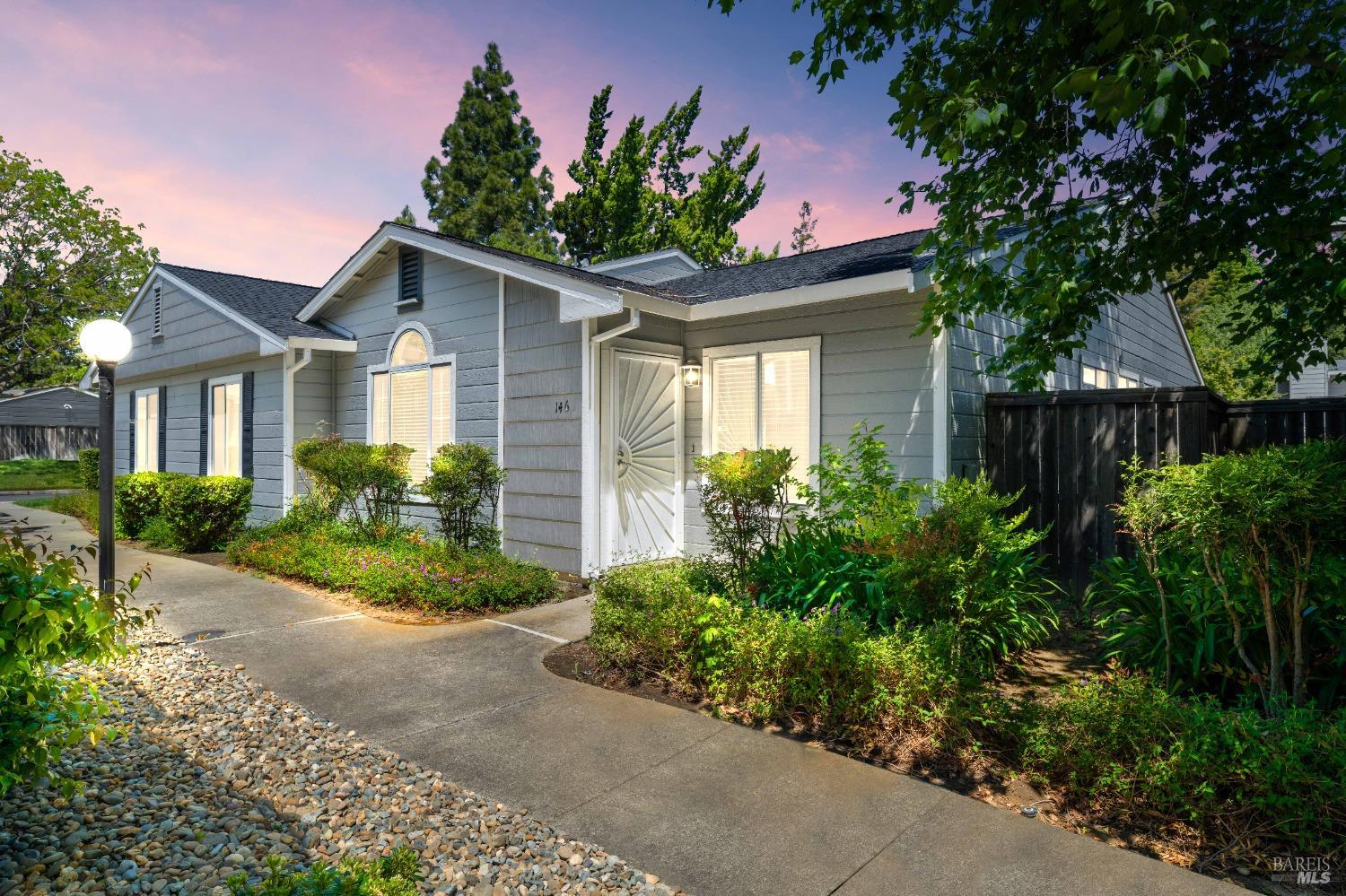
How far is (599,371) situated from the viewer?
7.55 m

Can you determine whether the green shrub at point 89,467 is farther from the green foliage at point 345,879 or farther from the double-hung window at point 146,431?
the green foliage at point 345,879

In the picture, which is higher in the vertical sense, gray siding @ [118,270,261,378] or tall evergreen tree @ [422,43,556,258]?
tall evergreen tree @ [422,43,556,258]

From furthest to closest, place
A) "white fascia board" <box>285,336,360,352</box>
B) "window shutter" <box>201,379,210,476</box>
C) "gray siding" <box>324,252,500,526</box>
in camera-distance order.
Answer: "window shutter" <box>201,379,210,476</box> → "white fascia board" <box>285,336,360,352</box> → "gray siding" <box>324,252,500,526</box>

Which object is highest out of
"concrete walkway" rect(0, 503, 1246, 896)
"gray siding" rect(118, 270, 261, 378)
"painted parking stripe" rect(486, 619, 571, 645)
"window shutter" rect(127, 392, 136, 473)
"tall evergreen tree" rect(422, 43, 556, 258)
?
"tall evergreen tree" rect(422, 43, 556, 258)

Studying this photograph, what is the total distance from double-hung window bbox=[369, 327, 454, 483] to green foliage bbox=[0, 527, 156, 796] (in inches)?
258

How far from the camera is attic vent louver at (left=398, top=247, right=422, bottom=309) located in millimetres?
9406

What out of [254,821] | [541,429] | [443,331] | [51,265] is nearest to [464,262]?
[443,331]

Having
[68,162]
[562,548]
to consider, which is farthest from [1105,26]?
[68,162]

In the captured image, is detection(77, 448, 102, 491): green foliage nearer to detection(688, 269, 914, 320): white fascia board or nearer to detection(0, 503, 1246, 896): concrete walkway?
detection(0, 503, 1246, 896): concrete walkway

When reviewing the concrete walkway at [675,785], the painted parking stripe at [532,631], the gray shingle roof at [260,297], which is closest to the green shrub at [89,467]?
the gray shingle roof at [260,297]

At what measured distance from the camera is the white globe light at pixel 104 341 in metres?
5.66

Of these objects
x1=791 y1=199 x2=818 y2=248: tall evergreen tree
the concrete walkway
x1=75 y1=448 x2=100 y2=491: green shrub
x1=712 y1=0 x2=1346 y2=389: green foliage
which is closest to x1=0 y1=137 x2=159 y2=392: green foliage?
x1=75 y1=448 x2=100 y2=491: green shrub

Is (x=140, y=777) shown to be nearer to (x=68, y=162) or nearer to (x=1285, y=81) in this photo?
(x=1285, y=81)

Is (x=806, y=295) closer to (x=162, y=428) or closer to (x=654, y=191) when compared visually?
(x=162, y=428)
